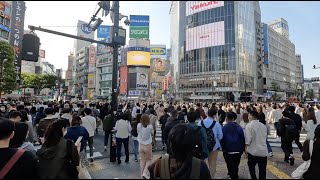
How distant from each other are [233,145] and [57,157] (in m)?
3.64

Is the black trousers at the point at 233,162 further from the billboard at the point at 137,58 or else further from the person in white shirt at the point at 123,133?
the billboard at the point at 137,58

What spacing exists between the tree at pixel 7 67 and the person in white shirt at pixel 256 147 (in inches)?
1346

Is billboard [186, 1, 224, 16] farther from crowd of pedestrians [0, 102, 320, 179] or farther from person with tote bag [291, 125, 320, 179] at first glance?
person with tote bag [291, 125, 320, 179]

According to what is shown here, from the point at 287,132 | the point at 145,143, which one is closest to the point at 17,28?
the point at 145,143

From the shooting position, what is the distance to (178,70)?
7844 cm

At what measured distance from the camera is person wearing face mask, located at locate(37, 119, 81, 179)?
281 cm

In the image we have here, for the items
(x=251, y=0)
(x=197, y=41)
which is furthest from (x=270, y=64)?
(x=197, y=41)

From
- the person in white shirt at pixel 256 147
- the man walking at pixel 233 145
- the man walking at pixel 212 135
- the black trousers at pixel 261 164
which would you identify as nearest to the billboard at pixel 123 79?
the man walking at pixel 212 135

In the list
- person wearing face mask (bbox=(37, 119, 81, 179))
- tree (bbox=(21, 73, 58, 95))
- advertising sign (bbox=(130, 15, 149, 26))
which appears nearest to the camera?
person wearing face mask (bbox=(37, 119, 81, 179))

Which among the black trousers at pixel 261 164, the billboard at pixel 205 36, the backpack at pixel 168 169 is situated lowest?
the black trousers at pixel 261 164

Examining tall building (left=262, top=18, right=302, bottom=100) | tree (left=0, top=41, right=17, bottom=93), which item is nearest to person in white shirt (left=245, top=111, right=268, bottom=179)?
tree (left=0, top=41, right=17, bottom=93)

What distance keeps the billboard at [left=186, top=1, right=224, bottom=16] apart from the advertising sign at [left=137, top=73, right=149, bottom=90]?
2259cm

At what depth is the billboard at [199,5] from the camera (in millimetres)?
68206

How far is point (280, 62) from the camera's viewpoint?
97875 mm
